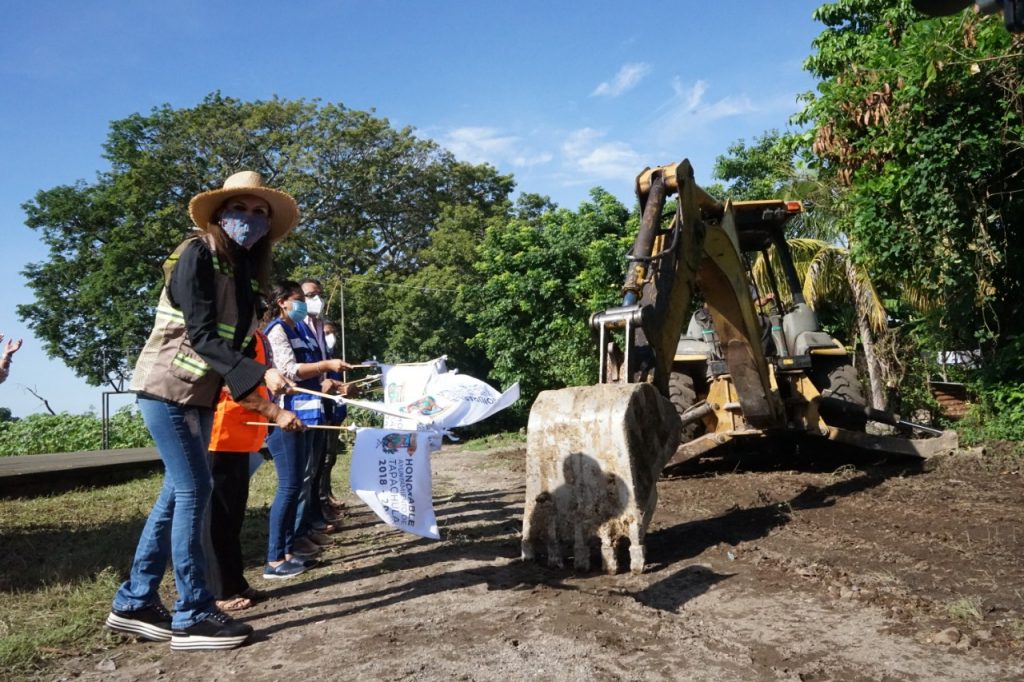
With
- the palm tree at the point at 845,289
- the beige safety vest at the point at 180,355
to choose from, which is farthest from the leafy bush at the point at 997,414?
the beige safety vest at the point at 180,355

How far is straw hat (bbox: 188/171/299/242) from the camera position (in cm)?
393

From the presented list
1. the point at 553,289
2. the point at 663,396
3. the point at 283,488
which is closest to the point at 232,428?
the point at 283,488

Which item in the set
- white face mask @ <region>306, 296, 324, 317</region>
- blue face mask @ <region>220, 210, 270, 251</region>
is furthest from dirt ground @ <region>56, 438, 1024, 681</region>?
blue face mask @ <region>220, 210, 270, 251</region>

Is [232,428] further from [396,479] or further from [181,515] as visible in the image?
[396,479]

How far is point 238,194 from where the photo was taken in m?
3.97

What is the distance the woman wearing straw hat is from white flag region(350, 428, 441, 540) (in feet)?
2.62

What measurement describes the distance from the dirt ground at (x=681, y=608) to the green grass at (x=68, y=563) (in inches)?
10.5

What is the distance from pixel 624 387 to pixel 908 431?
23.9 ft

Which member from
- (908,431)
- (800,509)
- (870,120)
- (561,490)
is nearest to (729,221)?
(800,509)

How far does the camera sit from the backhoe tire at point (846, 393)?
8.88 m

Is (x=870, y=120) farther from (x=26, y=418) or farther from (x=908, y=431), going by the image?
(x=26, y=418)

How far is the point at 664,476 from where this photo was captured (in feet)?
29.8

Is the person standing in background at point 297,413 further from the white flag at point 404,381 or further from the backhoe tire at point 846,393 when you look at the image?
the backhoe tire at point 846,393

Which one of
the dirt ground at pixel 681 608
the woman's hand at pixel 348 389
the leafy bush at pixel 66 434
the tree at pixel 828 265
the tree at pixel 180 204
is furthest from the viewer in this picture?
the tree at pixel 180 204
